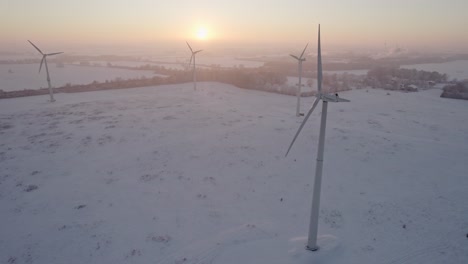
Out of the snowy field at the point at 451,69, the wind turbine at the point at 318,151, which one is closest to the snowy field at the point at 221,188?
the wind turbine at the point at 318,151

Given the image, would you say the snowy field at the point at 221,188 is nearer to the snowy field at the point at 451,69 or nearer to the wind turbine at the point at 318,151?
the wind turbine at the point at 318,151

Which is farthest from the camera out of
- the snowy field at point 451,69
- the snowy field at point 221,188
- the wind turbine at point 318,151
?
the snowy field at point 451,69

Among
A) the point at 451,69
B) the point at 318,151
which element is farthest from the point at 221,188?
the point at 451,69

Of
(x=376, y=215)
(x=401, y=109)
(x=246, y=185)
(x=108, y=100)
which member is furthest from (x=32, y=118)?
(x=401, y=109)

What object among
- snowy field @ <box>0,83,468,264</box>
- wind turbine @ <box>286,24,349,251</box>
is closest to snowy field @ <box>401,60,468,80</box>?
snowy field @ <box>0,83,468,264</box>

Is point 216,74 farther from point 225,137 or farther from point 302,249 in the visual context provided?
point 302,249

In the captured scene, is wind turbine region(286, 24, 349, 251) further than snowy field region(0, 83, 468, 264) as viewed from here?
No

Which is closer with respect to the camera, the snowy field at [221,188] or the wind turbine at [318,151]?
the wind turbine at [318,151]

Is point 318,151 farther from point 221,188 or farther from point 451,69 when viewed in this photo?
point 451,69

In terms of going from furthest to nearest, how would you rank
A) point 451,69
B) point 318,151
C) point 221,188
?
point 451,69
point 221,188
point 318,151

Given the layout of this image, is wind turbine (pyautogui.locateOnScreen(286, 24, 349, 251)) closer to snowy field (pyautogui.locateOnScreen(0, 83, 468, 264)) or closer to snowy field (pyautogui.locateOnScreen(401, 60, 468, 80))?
snowy field (pyautogui.locateOnScreen(0, 83, 468, 264))
